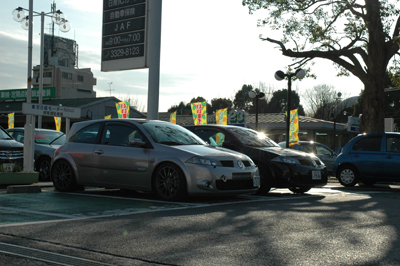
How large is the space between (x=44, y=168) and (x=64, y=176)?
4.75 meters

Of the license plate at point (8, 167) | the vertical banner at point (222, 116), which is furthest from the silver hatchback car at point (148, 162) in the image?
the vertical banner at point (222, 116)

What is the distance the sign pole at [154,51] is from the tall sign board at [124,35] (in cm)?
21

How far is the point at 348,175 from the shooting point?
46.0ft

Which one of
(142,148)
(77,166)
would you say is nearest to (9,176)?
(77,166)

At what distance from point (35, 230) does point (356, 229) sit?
3.62 m

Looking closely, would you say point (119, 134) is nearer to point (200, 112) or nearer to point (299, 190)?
point (299, 190)

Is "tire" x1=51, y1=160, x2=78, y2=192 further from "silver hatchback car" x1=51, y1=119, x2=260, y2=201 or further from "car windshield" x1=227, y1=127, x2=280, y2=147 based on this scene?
"car windshield" x1=227, y1=127, x2=280, y2=147

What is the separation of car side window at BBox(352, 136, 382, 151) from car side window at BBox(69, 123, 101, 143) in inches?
317

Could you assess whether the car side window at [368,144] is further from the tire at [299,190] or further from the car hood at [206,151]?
the car hood at [206,151]

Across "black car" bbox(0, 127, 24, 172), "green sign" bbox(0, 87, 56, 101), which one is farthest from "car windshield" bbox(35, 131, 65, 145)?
"green sign" bbox(0, 87, 56, 101)

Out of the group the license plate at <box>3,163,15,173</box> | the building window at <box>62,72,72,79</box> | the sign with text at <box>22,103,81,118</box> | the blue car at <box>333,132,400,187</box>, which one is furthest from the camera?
the building window at <box>62,72,72,79</box>

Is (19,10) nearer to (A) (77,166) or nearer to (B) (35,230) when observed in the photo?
(A) (77,166)

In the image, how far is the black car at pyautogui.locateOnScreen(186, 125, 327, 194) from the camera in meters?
9.58

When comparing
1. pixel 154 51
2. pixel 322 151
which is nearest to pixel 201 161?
pixel 154 51
